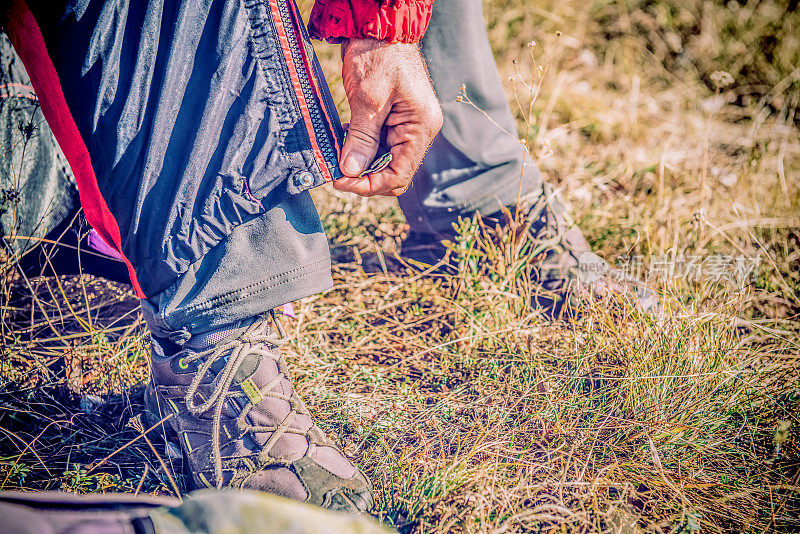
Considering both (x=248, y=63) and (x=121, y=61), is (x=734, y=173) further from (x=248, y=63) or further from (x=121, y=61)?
(x=121, y=61)

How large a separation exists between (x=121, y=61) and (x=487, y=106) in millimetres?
994

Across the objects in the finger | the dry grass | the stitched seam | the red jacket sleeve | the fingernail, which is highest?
the red jacket sleeve

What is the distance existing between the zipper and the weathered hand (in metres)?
0.04

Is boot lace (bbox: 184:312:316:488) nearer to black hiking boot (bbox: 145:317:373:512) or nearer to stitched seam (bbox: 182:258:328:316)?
black hiking boot (bbox: 145:317:373:512)

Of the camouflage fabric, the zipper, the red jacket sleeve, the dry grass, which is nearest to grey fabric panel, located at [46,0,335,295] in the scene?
the zipper

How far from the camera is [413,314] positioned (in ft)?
5.21

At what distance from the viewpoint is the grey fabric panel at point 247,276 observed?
103 centimetres

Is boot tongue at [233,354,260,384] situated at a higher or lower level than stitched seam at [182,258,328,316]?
lower

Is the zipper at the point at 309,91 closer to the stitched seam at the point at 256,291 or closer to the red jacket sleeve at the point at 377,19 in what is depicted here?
the red jacket sleeve at the point at 377,19

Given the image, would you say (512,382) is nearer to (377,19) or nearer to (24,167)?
(377,19)

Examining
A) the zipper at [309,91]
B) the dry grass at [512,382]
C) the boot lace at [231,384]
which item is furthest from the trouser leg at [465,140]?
the boot lace at [231,384]

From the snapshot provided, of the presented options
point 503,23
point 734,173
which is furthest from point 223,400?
point 503,23

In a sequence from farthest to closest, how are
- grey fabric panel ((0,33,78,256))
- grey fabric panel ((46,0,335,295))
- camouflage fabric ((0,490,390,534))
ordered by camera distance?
1. grey fabric panel ((0,33,78,256))
2. grey fabric panel ((46,0,335,295))
3. camouflage fabric ((0,490,390,534))

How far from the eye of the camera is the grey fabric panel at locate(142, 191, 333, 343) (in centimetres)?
103
